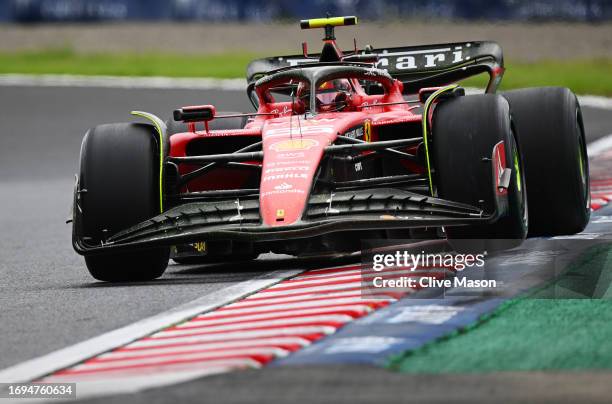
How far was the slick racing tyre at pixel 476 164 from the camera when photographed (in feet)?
29.0

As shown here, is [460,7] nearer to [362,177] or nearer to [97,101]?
[97,101]

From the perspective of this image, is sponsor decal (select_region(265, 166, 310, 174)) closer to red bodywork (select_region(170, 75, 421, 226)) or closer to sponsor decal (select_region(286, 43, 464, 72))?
red bodywork (select_region(170, 75, 421, 226))

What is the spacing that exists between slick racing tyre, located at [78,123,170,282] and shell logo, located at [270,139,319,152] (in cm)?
82

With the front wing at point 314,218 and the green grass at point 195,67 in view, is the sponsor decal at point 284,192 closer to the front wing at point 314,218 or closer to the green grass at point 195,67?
the front wing at point 314,218

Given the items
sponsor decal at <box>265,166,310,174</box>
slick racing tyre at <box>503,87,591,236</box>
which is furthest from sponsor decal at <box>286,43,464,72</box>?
sponsor decal at <box>265,166,310,174</box>

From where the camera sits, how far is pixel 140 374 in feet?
19.6

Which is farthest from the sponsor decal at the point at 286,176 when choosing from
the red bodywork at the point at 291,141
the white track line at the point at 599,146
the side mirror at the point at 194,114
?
the white track line at the point at 599,146

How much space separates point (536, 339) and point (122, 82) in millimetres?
24372

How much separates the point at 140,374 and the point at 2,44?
32939mm

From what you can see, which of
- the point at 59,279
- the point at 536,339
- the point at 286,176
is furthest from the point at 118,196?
the point at 536,339

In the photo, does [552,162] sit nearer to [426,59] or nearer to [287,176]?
[287,176]

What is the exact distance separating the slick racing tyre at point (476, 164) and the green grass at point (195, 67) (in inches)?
652

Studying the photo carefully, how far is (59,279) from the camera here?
9.80m

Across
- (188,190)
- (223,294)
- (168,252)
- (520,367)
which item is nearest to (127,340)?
(223,294)
